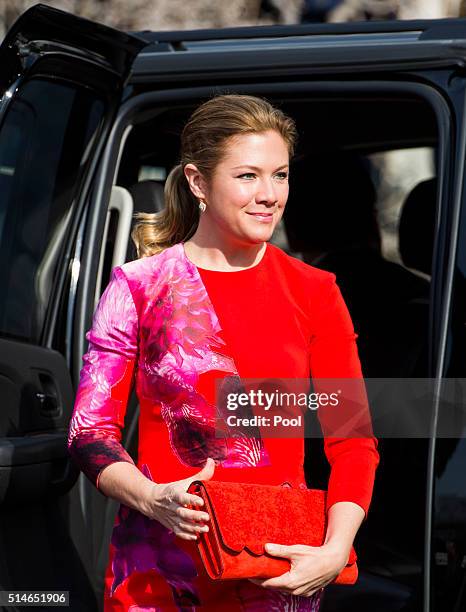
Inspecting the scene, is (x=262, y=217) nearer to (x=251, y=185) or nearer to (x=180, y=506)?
(x=251, y=185)

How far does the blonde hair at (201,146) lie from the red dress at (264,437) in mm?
168

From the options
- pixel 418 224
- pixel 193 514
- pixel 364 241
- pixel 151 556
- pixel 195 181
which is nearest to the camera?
pixel 193 514

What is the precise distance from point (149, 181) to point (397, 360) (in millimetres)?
824

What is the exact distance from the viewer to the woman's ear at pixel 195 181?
7.74ft

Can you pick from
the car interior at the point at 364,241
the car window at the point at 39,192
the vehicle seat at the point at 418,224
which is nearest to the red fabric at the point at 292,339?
the car interior at the point at 364,241

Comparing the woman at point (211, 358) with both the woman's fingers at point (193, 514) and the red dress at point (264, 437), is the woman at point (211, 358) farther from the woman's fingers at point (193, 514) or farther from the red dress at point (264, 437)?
the woman's fingers at point (193, 514)

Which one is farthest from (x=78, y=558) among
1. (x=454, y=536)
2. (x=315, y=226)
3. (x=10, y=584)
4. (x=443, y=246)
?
(x=315, y=226)

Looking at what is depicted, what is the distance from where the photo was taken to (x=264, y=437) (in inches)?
89.5

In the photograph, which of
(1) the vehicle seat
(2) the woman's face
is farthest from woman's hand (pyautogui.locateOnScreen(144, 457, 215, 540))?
(1) the vehicle seat

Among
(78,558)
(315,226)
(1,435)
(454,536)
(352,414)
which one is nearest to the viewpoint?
(352,414)

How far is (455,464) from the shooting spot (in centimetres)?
270

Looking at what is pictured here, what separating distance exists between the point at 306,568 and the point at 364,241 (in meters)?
2.34

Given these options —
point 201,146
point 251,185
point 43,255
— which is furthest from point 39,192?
point 251,185

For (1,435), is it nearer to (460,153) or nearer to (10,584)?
(10,584)
